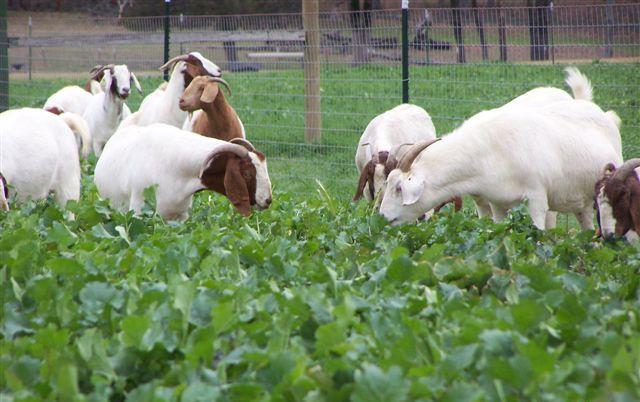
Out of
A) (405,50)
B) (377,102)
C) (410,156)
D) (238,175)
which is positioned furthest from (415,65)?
(238,175)

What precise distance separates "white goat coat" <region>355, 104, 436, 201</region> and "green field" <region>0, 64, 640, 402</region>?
369cm

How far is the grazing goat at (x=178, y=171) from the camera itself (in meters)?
7.22

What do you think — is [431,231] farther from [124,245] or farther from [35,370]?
[35,370]

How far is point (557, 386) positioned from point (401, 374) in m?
0.41

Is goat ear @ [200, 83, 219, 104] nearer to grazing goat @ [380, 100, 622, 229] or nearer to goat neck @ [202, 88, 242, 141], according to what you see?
goat neck @ [202, 88, 242, 141]

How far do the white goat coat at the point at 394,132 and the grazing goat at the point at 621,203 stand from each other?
8.89 ft

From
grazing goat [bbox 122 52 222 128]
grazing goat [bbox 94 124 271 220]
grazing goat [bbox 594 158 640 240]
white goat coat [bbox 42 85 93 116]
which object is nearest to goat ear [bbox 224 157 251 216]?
grazing goat [bbox 94 124 271 220]

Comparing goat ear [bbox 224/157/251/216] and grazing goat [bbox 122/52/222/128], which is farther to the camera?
grazing goat [bbox 122/52/222/128]

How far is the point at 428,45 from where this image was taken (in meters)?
11.8

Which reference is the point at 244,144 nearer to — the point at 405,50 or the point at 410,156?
the point at 410,156

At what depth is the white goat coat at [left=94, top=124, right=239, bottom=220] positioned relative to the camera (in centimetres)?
741

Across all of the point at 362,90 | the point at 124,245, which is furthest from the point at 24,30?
the point at 124,245

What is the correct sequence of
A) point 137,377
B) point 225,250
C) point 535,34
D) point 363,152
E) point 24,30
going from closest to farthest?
point 137,377 → point 225,250 → point 363,152 → point 535,34 → point 24,30

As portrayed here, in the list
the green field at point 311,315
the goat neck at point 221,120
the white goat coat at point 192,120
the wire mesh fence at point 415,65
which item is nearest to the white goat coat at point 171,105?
the white goat coat at point 192,120
